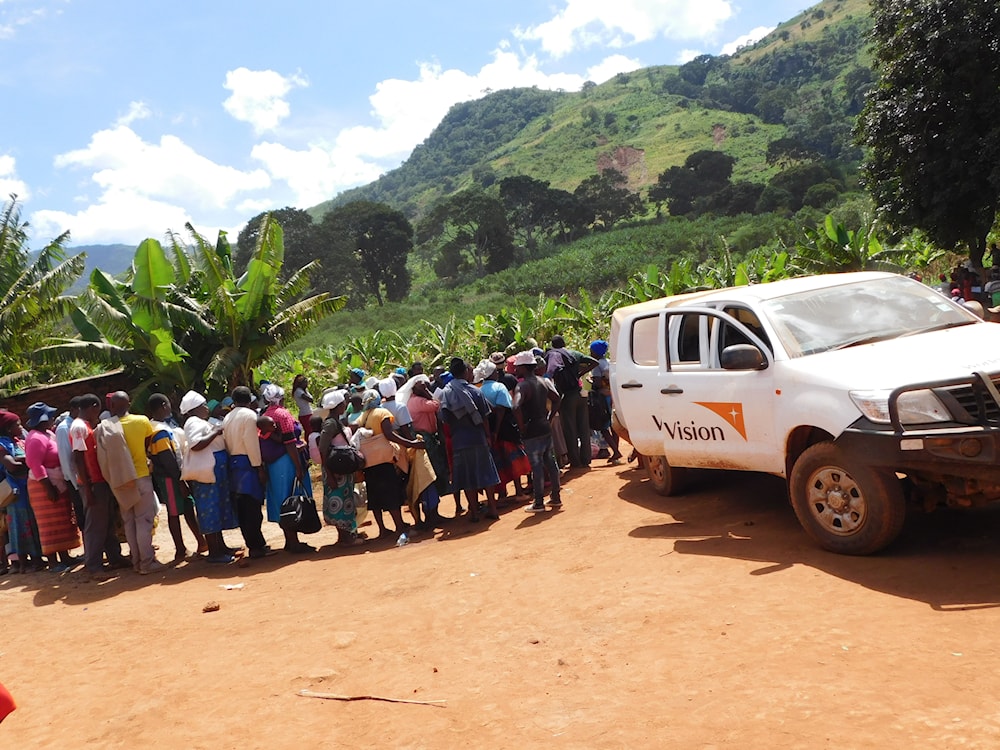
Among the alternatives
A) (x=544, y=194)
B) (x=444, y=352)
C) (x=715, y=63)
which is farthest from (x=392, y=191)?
(x=444, y=352)

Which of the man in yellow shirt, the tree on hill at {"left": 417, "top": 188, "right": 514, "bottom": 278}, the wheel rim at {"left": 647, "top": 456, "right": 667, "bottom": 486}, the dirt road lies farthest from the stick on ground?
the tree on hill at {"left": 417, "top": 188, "right": 514, "bottom": 278}

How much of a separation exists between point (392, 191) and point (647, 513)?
18300cm

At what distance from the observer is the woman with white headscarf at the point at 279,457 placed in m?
8.31

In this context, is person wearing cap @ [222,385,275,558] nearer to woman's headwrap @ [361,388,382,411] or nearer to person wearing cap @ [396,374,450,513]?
woman's headwrap @ [361,388,382,411]

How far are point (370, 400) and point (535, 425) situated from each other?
1747 millimetres

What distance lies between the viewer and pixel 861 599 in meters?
4.70

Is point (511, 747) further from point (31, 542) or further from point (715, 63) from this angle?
point (715, 63)

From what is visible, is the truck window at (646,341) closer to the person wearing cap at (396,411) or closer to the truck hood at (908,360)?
the truck hood at (908,360)

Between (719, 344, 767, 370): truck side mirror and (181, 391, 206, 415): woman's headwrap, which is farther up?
(181, 391, 206, 415): woman's headwrap

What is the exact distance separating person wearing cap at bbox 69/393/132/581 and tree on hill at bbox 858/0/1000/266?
46.8 ft

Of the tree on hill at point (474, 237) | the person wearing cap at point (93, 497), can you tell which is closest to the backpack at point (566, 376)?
the person wearing cap at point (93, 497)

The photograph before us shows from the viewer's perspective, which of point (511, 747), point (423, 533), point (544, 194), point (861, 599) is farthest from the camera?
point (544, 194)

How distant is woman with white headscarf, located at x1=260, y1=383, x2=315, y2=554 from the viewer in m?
8.31

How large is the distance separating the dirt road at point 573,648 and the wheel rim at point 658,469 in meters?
0.45
